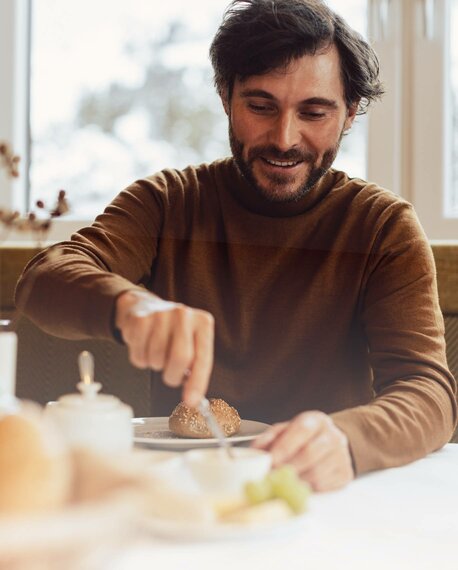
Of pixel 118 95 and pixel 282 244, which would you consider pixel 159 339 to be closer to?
pixel 282 244

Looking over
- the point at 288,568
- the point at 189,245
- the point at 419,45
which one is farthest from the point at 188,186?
the point at 288,568

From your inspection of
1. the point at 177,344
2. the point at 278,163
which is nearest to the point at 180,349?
the point at 177,344

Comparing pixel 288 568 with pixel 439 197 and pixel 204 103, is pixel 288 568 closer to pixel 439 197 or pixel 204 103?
pixel 439 197

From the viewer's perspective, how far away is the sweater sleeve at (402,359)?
1078mm

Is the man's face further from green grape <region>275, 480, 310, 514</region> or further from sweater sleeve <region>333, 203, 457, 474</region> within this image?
green grape <region>275, 480, 310, 514</region>

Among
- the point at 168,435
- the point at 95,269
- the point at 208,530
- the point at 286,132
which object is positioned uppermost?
the point at 286,132

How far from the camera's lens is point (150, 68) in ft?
8.09

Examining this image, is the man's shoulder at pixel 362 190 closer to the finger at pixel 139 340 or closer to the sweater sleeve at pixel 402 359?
the sweater sleeve at pixel 402 359

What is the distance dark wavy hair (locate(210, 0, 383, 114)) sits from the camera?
1.63m

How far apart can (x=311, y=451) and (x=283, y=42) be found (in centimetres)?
94

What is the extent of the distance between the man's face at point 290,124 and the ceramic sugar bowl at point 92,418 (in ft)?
2.80

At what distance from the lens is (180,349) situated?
0.90 m

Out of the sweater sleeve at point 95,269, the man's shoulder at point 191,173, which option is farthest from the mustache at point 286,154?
the sweater sleeve at point 95,269

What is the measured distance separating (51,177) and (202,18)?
0.64 meters
